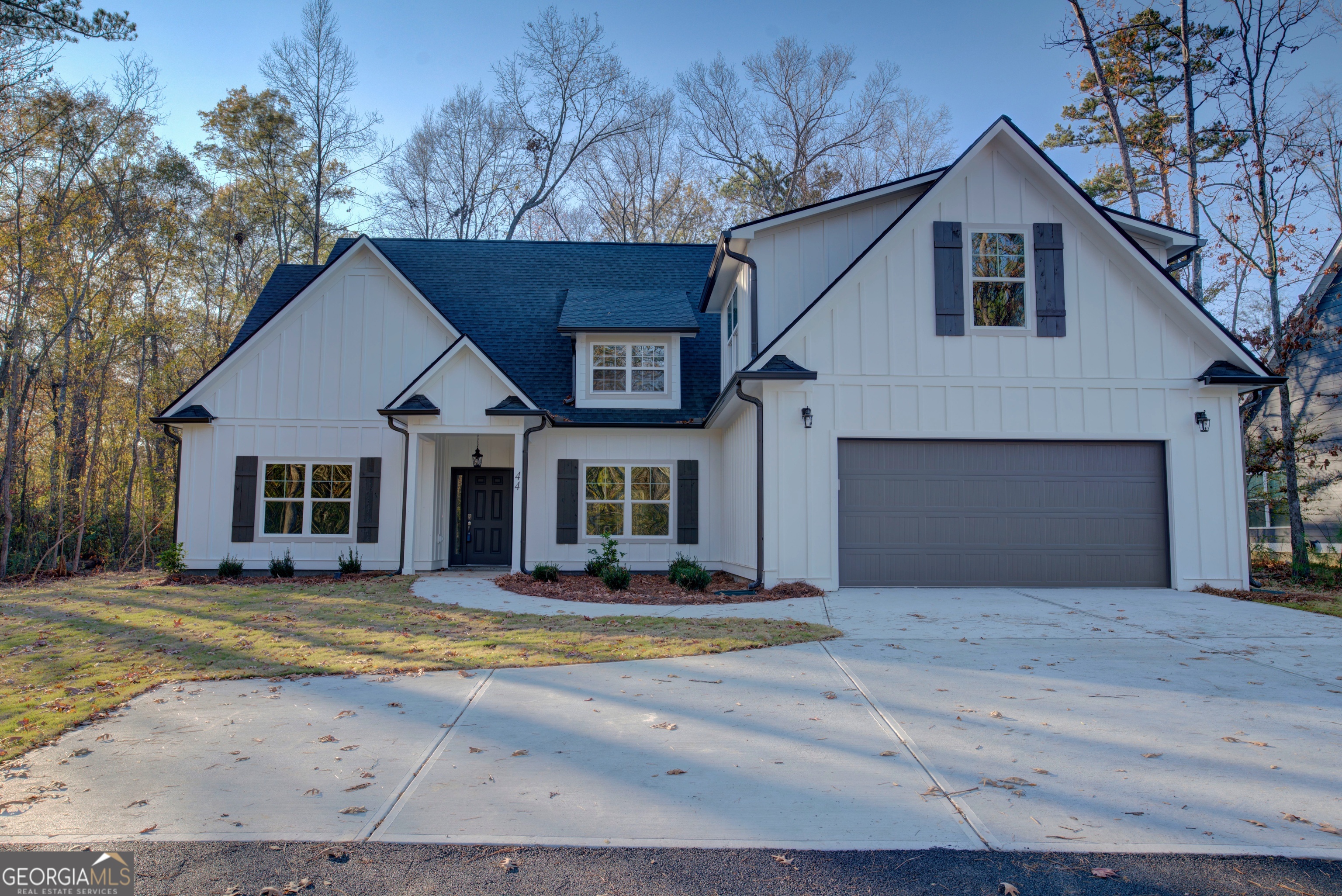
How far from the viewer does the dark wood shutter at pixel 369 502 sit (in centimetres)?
1362

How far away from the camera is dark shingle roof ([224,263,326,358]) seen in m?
15.6

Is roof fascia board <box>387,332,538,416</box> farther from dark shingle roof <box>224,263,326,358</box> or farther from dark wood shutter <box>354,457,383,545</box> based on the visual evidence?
dark shingle roof <box>224,263,326,358</box>

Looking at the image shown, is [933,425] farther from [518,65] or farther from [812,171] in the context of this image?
[518,65]

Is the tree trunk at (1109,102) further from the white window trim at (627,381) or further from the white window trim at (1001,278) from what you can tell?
the white window trim at (627,381)

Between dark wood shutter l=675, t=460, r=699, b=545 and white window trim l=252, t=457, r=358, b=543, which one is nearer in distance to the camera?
white window trim l=252, t=457, r=358, b=543

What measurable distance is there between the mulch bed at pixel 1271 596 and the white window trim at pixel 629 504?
8.00 meters

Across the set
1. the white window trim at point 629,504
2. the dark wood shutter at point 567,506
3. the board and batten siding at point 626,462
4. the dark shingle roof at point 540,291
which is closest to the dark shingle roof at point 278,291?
the dark shingle roof at point 540,291

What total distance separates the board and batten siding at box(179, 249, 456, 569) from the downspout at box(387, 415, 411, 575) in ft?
0.87

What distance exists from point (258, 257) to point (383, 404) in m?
13.7

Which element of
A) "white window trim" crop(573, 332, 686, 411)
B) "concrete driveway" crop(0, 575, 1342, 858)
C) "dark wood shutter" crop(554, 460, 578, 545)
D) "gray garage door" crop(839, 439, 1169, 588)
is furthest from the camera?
"white window trim" crop(573, 332, 686, 411)

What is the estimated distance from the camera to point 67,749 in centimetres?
408

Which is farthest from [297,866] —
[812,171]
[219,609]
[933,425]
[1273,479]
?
[812,171]

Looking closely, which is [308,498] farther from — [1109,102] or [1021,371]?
[1109,102]
